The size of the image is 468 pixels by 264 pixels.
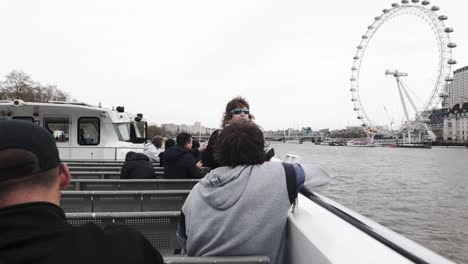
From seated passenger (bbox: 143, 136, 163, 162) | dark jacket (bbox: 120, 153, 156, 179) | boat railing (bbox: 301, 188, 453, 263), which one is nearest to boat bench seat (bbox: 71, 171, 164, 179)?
dark jacket (bbox: 120, 153, 156, 179)

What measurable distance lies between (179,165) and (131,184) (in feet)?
2.48

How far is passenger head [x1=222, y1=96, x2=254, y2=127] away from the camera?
3.29 metres

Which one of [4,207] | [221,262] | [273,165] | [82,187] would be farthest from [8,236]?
[82,187]

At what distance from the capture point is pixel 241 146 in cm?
204

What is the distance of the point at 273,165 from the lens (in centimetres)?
200

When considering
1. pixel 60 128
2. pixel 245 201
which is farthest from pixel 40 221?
pixel 60 128

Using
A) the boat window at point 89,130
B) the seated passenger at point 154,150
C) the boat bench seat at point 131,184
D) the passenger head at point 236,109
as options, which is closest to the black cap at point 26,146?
the passenger head at point 236,109

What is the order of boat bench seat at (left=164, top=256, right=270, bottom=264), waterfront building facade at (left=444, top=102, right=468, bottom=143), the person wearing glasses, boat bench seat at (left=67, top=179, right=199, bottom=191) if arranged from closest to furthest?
1. boat bench seat at (left=164, top=256, right=270, bottom=264)
2. the person wearing glasses
3. boat bench seat at (left=67, top=179, right=199, bottom=191)
4. waterfront building facade at (left=444, top=102, right=468, bottom=143)

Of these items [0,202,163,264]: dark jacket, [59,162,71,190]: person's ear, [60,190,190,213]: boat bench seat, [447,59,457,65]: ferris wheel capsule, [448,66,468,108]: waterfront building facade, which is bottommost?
[60,190,190,213]: boat bench seat

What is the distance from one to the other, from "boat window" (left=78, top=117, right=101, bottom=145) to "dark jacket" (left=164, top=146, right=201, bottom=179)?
21.9 ft

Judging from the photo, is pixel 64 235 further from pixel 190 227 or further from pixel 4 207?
pixel 190 227

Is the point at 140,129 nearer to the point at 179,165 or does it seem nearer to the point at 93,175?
the point at 93,175

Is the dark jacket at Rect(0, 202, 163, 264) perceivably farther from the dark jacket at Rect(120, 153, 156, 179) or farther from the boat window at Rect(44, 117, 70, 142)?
the boat window at Rect(44, 117, 70, 142)

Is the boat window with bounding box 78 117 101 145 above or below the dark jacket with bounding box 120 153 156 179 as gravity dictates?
above
